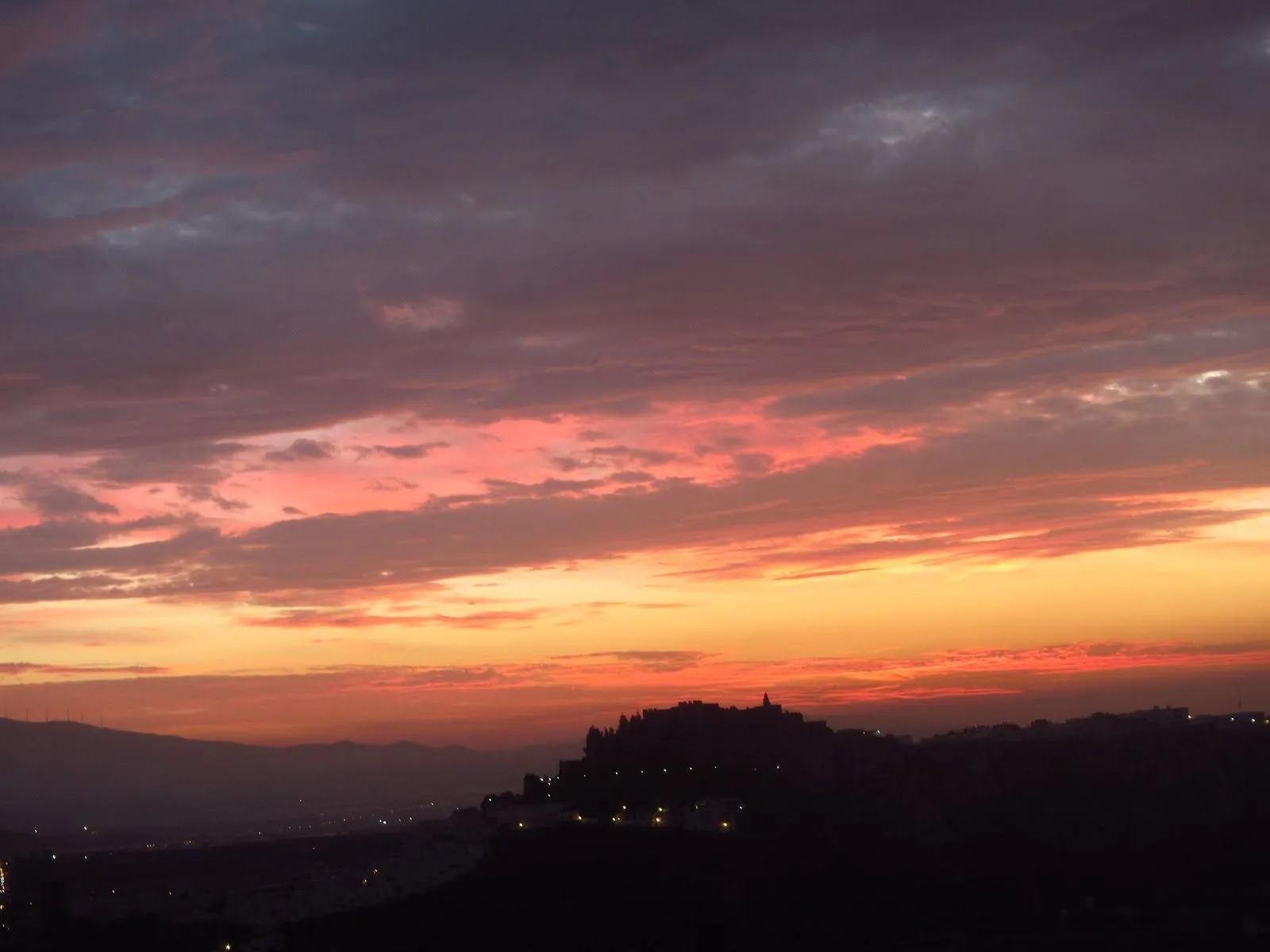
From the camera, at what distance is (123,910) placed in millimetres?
66125

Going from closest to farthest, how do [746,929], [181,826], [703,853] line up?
1. [746,929]
2. [703,853]
3. [181,826]

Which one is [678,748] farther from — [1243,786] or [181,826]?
[181,826]

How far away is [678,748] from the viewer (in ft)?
301

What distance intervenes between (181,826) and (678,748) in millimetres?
100956

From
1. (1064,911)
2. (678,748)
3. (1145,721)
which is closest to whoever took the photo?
(1064,911)

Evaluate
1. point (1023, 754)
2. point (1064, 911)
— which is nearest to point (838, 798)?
point (1023, 754)

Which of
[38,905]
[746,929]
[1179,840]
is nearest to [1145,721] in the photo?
[1179,840]

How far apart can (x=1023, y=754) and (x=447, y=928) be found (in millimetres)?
42119

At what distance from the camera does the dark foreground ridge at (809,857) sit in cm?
5631

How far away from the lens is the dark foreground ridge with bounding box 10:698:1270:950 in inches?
2217

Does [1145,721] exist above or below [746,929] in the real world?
above

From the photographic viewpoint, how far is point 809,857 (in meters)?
66.3

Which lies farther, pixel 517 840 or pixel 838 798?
pixel 838 798

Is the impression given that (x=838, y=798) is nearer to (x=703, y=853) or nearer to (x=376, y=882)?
(x=703, y=853)
